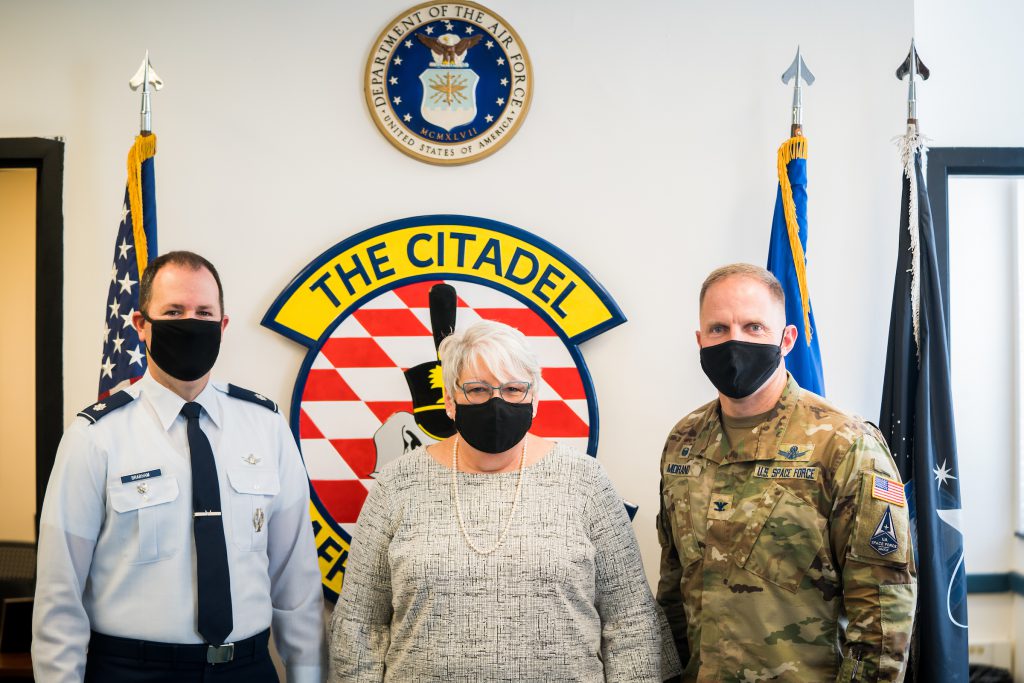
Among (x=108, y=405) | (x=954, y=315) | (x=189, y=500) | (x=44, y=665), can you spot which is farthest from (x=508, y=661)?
(x=954, y=315)

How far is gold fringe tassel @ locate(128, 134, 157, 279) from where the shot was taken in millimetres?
2289

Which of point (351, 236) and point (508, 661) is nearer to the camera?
point (508, 661)

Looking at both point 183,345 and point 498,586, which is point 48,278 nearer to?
point 183,345

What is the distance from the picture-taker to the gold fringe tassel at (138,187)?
229 cm

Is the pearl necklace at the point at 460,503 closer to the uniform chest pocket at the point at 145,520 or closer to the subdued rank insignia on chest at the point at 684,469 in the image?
the subdued rank insignia on chest at the point at 684,469

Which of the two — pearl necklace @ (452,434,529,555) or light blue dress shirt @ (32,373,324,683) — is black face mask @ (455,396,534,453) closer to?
pearl necklace @ (452,434,529,555)

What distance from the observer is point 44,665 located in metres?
1.69


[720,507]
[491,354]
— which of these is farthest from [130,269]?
[720,507]

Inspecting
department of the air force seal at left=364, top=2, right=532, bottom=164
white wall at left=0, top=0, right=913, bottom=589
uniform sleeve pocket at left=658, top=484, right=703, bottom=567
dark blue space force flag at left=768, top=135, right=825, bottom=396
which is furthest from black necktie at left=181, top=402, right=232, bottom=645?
dark blue space force flag at left=768, top=135, right=825, bottom=396

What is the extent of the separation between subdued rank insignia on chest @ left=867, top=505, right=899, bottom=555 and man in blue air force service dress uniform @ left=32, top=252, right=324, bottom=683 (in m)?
1.39

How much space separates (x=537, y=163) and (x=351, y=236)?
0.65 m

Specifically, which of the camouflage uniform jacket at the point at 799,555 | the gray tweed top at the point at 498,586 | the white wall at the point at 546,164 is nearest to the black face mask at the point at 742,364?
the camouflage uniform jacket at the point at 799,555

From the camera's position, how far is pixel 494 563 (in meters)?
1.73

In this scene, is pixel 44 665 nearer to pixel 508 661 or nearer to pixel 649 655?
pixel 508 661
